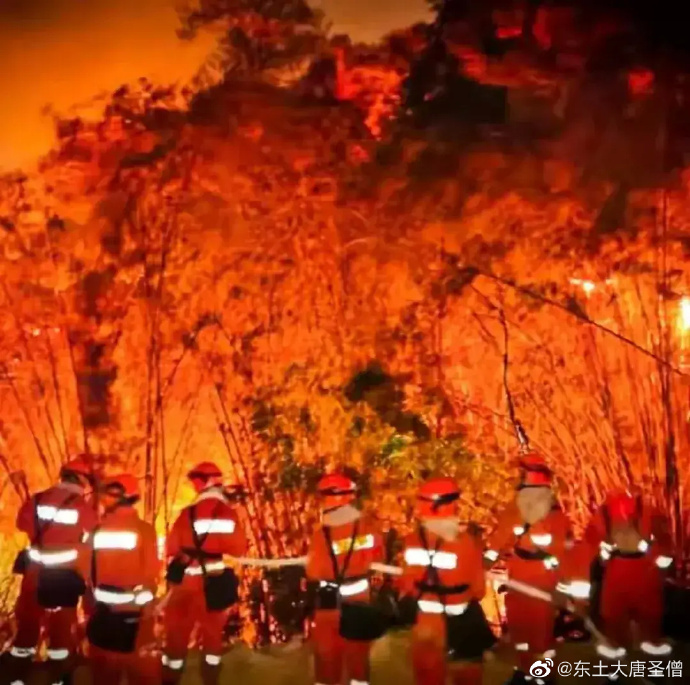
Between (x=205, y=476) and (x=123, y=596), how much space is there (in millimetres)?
535

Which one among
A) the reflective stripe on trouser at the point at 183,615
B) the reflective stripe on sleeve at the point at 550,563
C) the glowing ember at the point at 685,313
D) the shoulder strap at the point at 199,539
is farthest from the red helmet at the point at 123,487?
the glowing ember at the point at 685,313

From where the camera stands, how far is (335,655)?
3.50 m

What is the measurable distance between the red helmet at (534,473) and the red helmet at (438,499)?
30 centimetres

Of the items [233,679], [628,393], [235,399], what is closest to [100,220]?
[235,399]

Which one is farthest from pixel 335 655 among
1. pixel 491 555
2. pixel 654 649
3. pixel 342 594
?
pixel 654 649

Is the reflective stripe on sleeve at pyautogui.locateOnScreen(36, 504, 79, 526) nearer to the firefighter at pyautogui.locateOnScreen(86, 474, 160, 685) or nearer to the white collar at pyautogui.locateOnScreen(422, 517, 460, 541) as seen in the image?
the firefighter at pyautogui.locateOnScreen(86, 474, 160, 685)

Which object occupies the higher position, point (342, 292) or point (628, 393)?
point (342, 292)

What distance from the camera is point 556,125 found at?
3885 millimetres

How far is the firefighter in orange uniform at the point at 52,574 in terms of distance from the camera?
351 centimetres

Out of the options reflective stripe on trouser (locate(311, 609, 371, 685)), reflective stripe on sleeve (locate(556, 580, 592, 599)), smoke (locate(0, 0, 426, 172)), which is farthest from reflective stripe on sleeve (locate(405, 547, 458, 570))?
smoke (locate(0, 0, 426, 172))

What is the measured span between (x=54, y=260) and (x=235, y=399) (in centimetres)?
93

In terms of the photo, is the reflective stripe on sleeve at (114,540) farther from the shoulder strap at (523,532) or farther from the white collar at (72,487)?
the shoulder strap at (523,532)

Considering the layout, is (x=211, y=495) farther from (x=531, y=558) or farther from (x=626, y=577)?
(x=626, y=577)

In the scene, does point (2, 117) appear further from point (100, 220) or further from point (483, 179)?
point (483, 179)
